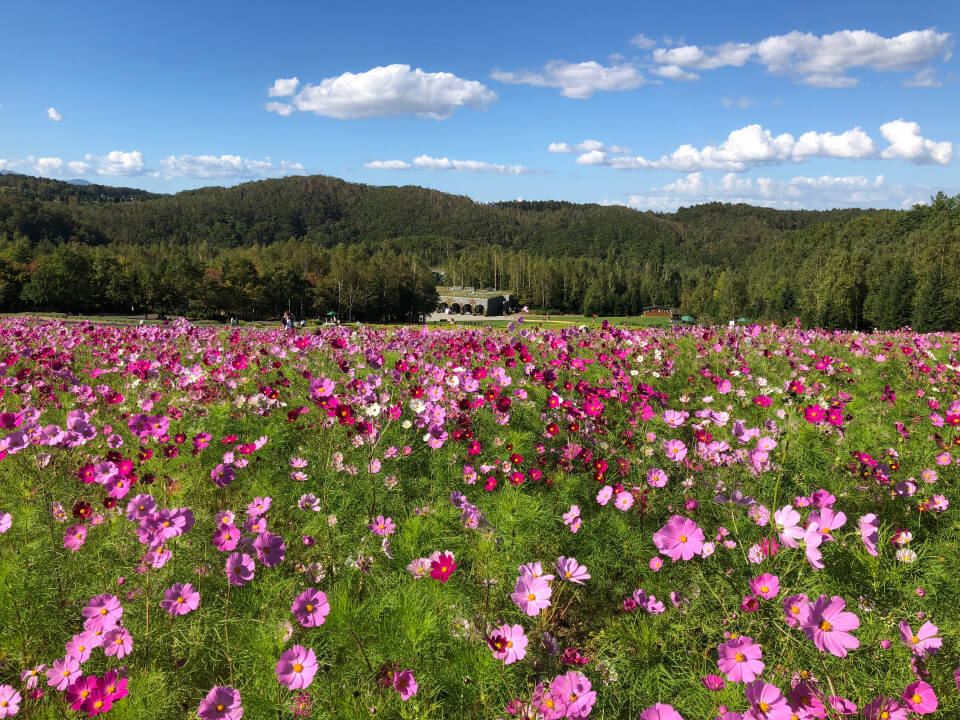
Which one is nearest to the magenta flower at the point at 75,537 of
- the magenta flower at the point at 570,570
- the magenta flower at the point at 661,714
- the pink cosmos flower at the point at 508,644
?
the pink cosmos flower at the point at 508,644

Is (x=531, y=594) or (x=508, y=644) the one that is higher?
(x=531, y=594)

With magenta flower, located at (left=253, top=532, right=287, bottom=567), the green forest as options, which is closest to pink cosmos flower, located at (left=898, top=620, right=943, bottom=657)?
magenta flower, located at (left=253, top=532, right=287, bottom=567)

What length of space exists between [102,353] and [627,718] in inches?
294

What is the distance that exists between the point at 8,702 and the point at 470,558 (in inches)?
72.3

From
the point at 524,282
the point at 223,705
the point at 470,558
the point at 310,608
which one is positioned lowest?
the point at 524,282

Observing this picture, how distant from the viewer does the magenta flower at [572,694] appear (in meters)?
1.48

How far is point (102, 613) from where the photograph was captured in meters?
1.85

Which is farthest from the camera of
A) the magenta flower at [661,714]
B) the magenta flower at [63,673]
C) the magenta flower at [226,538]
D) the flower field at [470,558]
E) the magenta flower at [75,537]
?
the magenta flower at [75,537]

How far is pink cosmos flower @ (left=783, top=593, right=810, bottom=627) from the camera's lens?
4.66 ft

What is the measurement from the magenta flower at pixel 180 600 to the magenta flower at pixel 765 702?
6.24 feet

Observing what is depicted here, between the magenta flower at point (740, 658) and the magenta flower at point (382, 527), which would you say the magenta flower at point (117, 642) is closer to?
the magenta flower at point (382, 527)

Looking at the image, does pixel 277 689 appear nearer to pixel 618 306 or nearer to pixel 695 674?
pixel 695 674

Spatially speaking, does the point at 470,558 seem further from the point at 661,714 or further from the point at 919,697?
the point at 919,697

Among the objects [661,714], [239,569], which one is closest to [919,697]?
[661,714]
